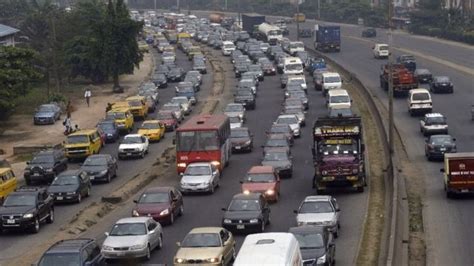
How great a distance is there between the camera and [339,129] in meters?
46.3

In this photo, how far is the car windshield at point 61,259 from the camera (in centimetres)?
Result: 2945

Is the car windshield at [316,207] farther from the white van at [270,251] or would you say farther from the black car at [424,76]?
the black car at [424,76]

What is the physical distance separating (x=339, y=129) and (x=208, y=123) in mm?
8503

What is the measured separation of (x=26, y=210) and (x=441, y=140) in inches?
918

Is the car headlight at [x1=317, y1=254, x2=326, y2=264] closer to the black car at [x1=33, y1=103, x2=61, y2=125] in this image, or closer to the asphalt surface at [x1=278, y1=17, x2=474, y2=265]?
the asphalt surface at [x1=278, y1=17, x2=474, y2=265]

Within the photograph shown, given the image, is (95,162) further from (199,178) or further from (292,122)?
(292,122)

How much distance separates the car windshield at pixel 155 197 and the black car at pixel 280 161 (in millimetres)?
10689

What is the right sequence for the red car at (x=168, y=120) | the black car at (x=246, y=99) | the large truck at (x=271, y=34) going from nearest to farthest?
1. the red car at (x=168, y=120)
2. the black car at (x=246, y=99)
3. the large truck at (x=271, y=34)

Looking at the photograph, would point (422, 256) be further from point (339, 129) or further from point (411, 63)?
point (411, 63)

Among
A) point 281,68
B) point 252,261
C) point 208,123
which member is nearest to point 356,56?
point 281,68

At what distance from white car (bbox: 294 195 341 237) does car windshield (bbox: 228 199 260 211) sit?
1.55 meters

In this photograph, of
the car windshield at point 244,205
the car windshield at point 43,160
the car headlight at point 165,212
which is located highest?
the car windshield at point 244,205

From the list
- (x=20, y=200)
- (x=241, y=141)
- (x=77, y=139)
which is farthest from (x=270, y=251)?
(x=77, y=139)

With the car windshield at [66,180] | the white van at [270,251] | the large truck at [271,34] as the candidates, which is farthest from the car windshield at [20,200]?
the large truck at [271,34]
